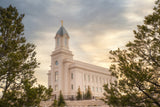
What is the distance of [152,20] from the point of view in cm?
934

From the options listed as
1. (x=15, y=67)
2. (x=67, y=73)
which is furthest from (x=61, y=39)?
(x=15, y=67)

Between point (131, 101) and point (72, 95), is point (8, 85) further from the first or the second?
point (72, 95)

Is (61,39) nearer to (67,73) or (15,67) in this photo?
(67,73)

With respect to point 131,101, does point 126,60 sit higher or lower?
higher

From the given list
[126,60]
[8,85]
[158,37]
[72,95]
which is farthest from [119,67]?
[72,95]

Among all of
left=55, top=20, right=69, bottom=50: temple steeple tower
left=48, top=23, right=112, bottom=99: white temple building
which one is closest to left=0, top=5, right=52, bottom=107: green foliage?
left=48, top=23, right=112, bottom=99: white temple building

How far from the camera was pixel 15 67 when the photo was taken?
382 inches

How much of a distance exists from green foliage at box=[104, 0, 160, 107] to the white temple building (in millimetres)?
32170

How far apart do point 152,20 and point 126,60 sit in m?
2.65

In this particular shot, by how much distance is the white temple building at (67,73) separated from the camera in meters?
42.5

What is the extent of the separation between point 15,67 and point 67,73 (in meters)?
34.7

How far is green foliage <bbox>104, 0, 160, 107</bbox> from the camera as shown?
8.50m

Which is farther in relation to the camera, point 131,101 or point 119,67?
point 119,67

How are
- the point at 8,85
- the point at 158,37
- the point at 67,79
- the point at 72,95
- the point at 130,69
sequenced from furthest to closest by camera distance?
the point at 67,79
the point at 72,95
the point at 8,85
the point at 158,37
the point at 130,69
